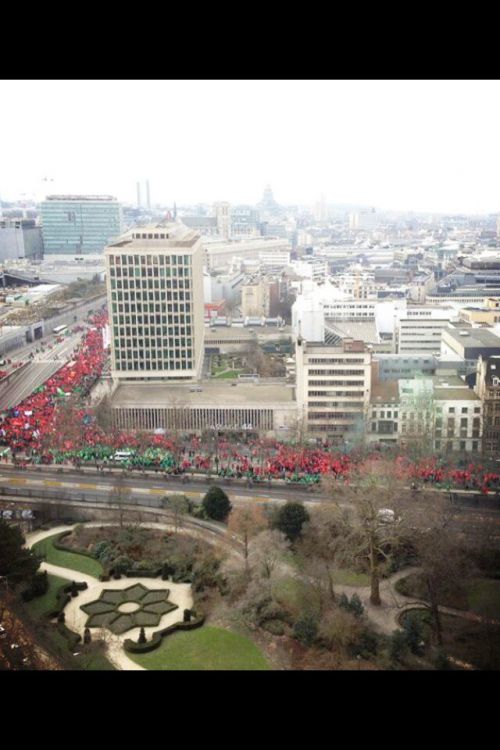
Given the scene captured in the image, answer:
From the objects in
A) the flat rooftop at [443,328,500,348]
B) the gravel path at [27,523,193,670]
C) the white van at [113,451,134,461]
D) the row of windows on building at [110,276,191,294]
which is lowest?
the gravel path at [27,523,193,670]

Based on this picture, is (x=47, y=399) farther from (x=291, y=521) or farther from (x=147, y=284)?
(x=291, y=521)

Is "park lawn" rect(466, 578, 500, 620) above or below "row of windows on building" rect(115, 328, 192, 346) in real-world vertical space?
below

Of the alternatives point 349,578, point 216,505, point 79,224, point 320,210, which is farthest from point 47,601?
point 320,210

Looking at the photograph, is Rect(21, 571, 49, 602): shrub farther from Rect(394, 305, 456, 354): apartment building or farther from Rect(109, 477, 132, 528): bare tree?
Rect(394, 305, 456, 354): apartment building

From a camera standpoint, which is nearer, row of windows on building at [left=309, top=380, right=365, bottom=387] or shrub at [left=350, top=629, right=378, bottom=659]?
shrub at [left=350, top=629, right=378, bottom=659]

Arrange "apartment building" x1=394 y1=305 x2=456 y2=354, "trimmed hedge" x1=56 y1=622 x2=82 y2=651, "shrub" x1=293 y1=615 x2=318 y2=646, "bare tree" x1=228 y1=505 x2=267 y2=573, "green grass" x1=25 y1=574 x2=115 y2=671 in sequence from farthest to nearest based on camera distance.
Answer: "apartment building" x1=394 y1=305 x2=456 y2=354, "bare tree" x1=228 y1=505 x2=267 y2=573, "trimmed hedge" x1=56 y1=622 x2=82 y2=651, "shrub" x1=293 y1=615 x2=318 y2=646, "green grass" x1=25 y1=574 x2=115 y2=671

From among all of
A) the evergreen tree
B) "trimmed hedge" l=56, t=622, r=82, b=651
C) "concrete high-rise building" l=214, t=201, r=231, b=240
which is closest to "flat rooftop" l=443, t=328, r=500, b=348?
the evergreen tree
